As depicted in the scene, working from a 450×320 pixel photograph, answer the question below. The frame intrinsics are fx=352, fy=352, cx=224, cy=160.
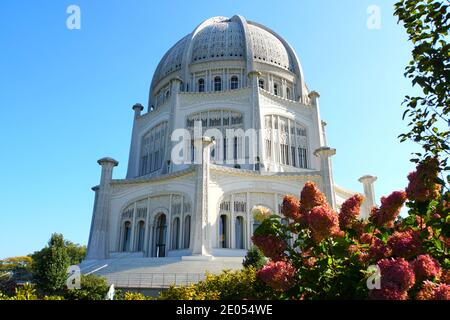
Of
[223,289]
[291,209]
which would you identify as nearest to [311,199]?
[291,209]

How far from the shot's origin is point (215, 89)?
36.4 meters

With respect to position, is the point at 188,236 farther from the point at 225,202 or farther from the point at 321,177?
the point at 321,177

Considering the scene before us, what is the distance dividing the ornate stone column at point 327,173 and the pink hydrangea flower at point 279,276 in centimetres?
2162

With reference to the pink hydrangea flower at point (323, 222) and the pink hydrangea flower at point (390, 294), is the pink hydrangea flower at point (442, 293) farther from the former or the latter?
the pink hydrangea flower at point (323, 222)

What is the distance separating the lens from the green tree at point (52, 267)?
16.4 m

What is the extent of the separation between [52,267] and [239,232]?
12.7 m

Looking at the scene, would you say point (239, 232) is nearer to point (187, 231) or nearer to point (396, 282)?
point (187, 231)

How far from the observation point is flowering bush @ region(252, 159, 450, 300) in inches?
141

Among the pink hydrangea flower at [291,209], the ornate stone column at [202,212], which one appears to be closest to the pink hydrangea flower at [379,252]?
the pink hydrangea flower at [291,209]

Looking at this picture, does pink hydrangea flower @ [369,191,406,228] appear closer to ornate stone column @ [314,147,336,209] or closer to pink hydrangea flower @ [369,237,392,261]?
pink hydrangea flower @ [369,237,392,261]

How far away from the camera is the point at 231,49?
123ft

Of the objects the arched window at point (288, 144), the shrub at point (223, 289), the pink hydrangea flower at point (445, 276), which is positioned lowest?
the shrub at point (223, 289)
